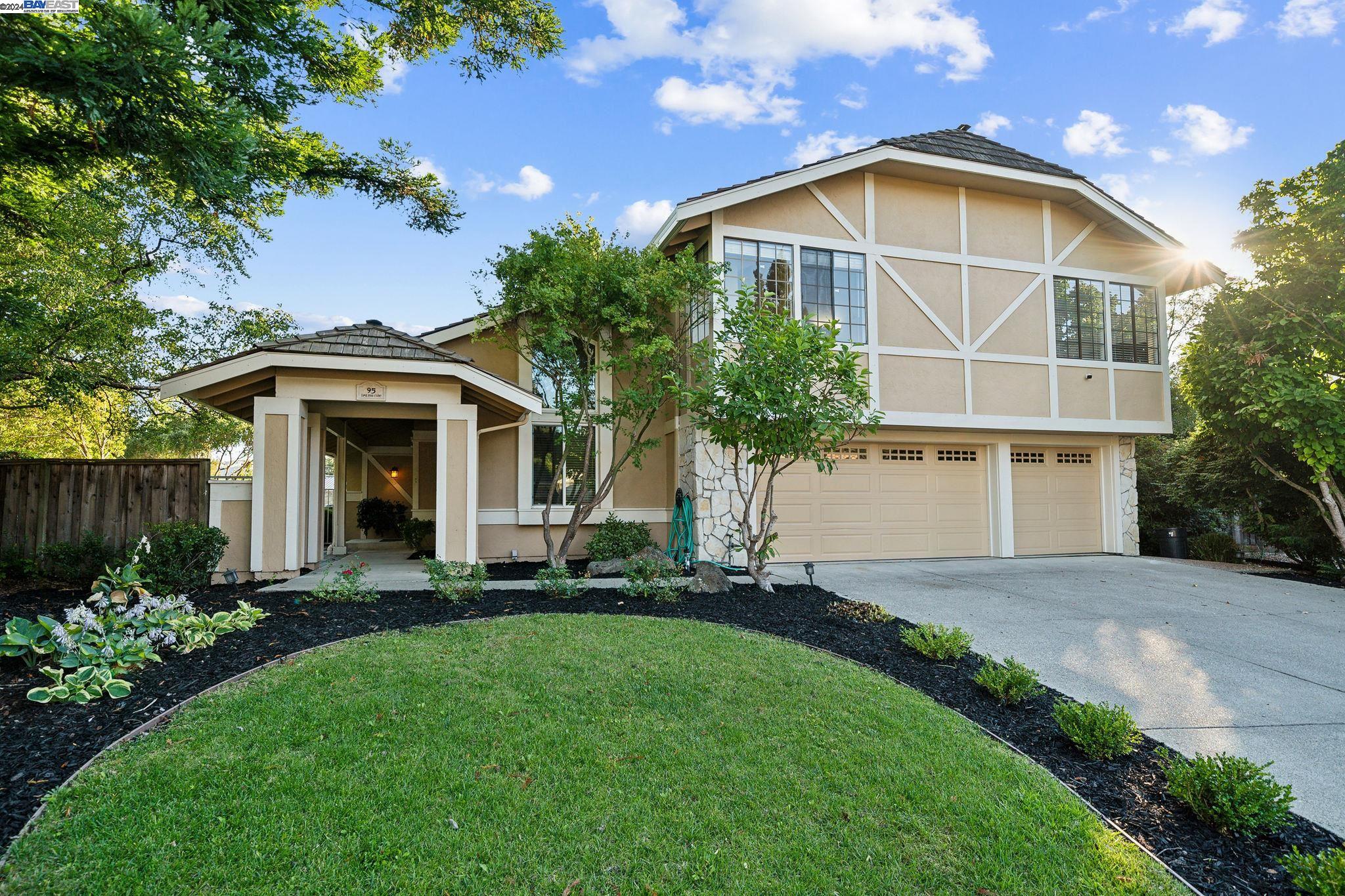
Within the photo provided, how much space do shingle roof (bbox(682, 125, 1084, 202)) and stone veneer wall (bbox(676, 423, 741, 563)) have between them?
14.1 ft

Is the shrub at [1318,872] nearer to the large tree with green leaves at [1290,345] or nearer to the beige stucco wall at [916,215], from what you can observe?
the large tree with green leaves at [1290,345]

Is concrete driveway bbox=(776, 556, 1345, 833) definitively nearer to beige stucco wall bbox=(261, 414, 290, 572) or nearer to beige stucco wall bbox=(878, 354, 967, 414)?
beige stucco wall bbox=(878, 354, 967, 414)

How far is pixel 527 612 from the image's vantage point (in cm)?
600

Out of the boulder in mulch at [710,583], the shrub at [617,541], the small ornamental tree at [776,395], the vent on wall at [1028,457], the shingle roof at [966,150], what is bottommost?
the boulder in mulch at [710,583]

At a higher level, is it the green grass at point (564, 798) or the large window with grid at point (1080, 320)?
the large window with grid at point (1080, 320)

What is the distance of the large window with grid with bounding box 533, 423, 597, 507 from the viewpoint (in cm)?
1038

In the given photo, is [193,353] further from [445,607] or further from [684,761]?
[684,761]

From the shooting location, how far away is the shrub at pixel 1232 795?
8.81ft

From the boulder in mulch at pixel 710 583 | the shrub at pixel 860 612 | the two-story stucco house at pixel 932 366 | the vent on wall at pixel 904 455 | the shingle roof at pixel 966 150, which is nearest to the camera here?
the shrub at pixel 860 612

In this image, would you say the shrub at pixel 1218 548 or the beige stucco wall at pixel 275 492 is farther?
the shrub at pixel 1218 548

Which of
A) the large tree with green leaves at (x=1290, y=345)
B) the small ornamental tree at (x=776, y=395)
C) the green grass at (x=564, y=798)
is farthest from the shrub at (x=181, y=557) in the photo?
the large tree with green leaves at (x=1290, y=345)

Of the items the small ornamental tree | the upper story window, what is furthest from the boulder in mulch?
the upper story window

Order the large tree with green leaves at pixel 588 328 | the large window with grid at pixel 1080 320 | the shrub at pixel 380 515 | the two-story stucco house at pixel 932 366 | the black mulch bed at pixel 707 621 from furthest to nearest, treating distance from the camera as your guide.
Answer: the shrub at pixel 380 515 → the large window with grid at pixel 1080 320 → the two-story stucco house at pixel 932 366 → the large tree with green leaves at pixel 588 328 → the black mulch bed at pixel 707 621

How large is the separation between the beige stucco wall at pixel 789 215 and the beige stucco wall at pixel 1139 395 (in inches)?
234
